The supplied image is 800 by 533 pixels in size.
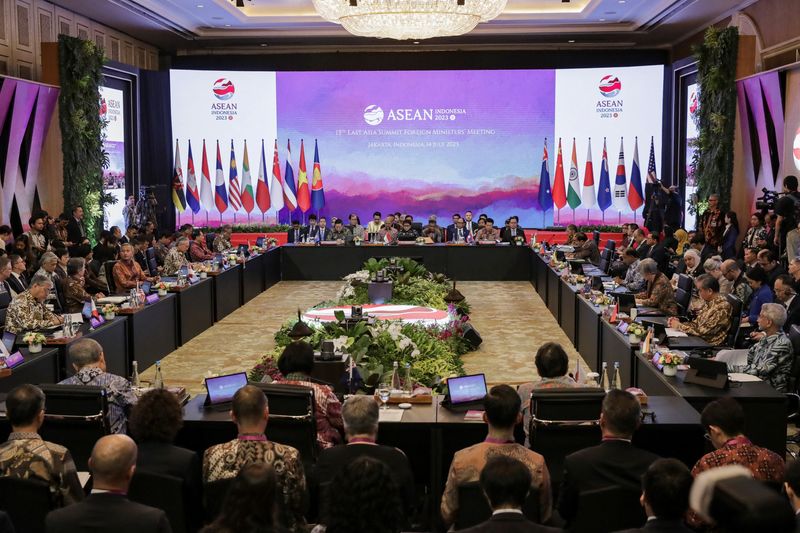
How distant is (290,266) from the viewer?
15.6 metres

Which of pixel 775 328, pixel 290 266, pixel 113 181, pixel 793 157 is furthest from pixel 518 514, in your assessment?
pixel 113 181

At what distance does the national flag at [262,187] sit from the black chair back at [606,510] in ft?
52.7

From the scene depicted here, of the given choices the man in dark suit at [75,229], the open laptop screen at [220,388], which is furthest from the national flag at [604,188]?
the open laptop screen at [220,388]

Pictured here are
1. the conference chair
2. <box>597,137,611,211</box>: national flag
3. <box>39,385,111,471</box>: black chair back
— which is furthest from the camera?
<box>597,137,611,211</box>: national flag

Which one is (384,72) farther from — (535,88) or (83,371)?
(83,371)

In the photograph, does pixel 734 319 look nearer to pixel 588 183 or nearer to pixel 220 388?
pixel 220 388

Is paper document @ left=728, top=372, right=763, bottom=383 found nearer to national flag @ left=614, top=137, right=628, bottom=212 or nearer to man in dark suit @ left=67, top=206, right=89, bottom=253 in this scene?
man in dark suit @ left=67, top=206, right=89, bottom=253

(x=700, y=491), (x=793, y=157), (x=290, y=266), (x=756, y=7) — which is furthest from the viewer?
(x=290, y=266)

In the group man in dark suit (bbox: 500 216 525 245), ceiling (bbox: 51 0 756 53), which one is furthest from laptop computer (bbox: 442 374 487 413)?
ceiling (bbox: 51 0 756 53)

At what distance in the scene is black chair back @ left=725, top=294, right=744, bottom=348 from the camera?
768cm

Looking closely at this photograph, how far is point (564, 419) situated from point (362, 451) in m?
1.20

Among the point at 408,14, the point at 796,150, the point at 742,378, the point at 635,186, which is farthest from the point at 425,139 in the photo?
the point at 742,378

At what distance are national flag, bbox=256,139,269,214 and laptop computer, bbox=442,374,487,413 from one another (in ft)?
47.2

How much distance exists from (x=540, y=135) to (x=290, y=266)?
6.35 m
